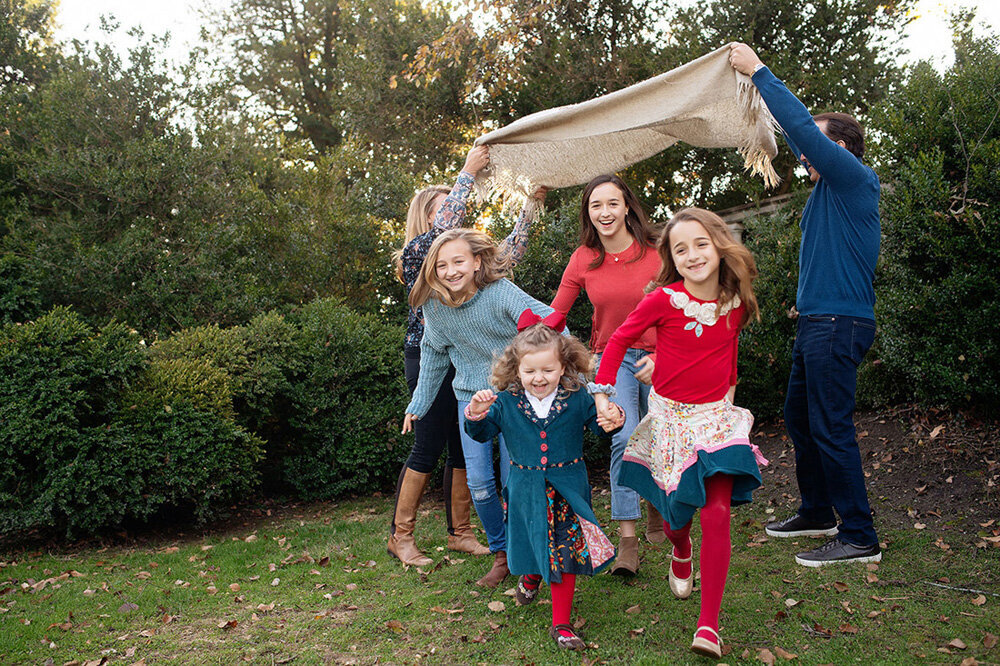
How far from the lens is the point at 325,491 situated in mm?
6609

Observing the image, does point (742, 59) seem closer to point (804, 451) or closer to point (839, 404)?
point (839, 404)

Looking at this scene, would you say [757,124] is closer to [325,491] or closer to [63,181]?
[325,491]

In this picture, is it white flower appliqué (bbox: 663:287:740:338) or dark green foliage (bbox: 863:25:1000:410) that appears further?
dark green foliage (bbox: 863:25:1000:410)

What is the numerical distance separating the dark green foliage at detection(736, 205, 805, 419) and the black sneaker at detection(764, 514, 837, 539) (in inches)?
105

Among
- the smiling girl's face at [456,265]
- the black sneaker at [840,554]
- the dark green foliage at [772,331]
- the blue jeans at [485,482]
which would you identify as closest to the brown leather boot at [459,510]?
the blue jeans at [485,482]

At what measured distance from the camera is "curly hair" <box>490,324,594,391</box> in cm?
351

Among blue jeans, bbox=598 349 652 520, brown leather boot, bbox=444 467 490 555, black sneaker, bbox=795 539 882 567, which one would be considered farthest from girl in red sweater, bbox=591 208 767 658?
brown leather boot, bbox=444 467 490 555

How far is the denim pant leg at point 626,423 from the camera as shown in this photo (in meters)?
4.10

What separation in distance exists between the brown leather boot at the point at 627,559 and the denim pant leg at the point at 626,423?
159 mm

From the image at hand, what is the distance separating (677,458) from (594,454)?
347cm

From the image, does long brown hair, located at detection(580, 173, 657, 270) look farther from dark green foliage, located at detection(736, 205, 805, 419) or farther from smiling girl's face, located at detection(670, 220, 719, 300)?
dark green foliage, located at detection(736, 205, 805, 419)

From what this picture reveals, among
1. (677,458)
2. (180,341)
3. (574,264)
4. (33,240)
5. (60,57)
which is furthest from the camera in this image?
(60,57)

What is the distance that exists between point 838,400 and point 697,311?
43.1 inches

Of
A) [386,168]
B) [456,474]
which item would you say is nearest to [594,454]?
[456,474]
